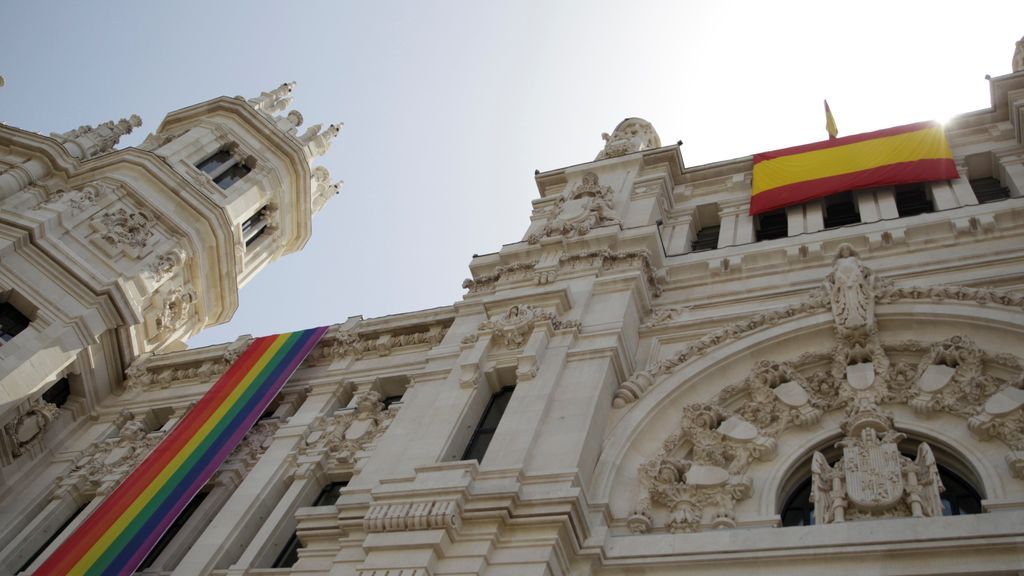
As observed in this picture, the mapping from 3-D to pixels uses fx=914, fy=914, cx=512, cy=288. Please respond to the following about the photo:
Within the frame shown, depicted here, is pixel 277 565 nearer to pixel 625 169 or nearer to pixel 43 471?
pixel 43 471

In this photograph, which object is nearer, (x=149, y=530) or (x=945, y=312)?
(x=945, y=312)

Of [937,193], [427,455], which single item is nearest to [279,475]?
[427,455]

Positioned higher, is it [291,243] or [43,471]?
[291,243]

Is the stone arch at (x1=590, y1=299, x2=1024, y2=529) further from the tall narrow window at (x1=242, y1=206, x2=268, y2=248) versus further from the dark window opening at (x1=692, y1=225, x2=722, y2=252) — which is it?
the tall narrow window at (x1=242, y1=206, x2=268, y2=248)

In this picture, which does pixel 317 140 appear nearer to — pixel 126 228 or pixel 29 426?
pixel 126 228

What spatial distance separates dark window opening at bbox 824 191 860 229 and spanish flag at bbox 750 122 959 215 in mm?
599

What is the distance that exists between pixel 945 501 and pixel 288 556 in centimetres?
1069

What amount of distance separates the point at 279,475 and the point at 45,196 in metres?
15.4

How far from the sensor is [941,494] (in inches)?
495

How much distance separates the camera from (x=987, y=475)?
1217cm

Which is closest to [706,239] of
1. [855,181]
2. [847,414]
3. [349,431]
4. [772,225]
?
[772,225]

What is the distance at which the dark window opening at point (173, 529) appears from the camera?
17516mm

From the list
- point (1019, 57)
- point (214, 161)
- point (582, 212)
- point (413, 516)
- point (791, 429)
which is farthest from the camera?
point (214, 161)

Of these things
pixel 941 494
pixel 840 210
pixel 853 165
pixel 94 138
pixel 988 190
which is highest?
pixel 94 138
